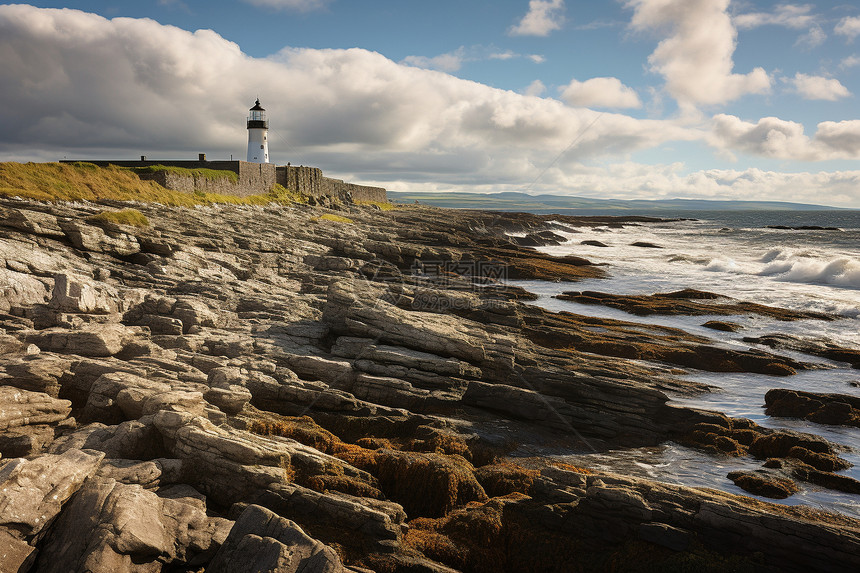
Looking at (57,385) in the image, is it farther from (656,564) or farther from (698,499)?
(698,499)

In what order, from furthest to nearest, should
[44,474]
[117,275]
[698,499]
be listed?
[117,275] < [698,499] < [44,474]

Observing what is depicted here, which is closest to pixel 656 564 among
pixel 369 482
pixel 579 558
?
pixel 579 558

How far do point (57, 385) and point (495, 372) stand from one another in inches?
472

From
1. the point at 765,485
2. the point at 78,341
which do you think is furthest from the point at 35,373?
the point at 765,485

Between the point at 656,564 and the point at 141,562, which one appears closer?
the point at 141,562

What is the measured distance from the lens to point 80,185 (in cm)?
3164

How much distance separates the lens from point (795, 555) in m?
7.99

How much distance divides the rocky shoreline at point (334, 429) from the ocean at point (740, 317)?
0.68 metres

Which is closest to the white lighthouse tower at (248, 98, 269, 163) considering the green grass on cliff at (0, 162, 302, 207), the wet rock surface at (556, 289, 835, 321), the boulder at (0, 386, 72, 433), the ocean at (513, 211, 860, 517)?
the green grass on cliff at (0, 162, 302, 207)

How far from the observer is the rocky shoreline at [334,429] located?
7.68 meters

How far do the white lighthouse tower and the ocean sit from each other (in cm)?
4499

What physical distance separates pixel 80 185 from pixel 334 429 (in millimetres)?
29233

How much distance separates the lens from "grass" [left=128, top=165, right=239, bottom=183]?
43531 mm

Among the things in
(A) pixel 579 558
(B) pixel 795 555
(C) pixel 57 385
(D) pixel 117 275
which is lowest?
(A) pixel 579 558
